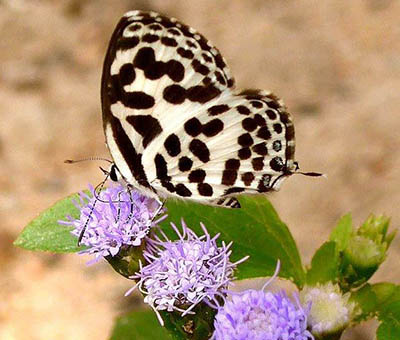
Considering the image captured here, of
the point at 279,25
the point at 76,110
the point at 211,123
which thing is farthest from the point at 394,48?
the point at 211,123

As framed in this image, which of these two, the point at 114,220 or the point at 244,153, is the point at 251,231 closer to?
the point at 244,153

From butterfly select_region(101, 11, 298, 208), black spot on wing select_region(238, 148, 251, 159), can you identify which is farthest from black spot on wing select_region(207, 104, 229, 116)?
black spot on wing select_region(238, 148, 251, 159)

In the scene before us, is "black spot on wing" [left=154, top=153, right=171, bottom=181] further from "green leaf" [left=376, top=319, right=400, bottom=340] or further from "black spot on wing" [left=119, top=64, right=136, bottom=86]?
"green leaf" [left=376, top=319, right=400, bottom=340]

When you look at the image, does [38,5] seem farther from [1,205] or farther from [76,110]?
[1,205]

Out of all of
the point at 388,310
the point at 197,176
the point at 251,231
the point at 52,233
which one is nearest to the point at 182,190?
the point at 197,176

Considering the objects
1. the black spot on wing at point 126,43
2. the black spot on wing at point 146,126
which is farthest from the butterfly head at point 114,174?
the black spot on wing at point 126,43

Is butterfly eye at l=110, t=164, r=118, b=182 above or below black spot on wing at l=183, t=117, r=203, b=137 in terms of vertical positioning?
below
